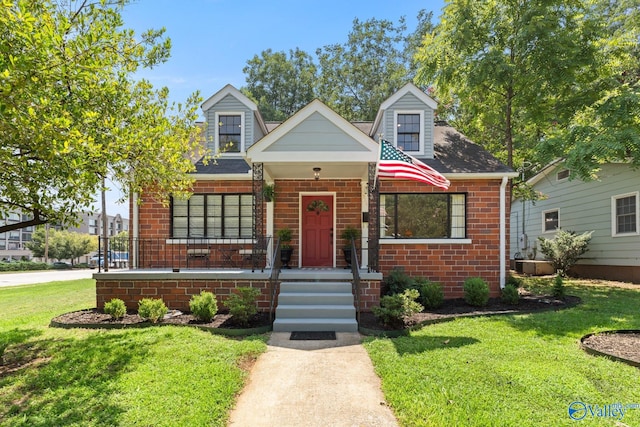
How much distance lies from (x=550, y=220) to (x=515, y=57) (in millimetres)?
8537

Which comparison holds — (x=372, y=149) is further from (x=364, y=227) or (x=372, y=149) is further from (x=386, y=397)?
(x=386, y=397)

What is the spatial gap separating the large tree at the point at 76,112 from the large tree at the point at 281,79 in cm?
2411

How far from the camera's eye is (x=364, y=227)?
401 inches

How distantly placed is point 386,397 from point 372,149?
5.27 meters

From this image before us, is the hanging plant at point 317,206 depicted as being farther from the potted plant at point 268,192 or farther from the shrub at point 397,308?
the shrub at point 397,308

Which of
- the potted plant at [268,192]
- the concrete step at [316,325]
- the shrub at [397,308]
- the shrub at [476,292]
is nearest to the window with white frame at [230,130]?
the potted plant at [268,192]

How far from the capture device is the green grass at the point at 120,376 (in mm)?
3656

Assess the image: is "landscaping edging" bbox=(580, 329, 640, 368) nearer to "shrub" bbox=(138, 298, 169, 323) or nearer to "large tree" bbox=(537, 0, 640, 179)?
"large tree" bbox=(537, 0, 640, 179)

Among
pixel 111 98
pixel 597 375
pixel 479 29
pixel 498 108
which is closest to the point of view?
pixel 597 375

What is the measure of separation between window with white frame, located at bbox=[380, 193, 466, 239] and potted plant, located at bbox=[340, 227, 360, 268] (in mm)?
691

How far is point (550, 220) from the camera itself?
16.9 meters

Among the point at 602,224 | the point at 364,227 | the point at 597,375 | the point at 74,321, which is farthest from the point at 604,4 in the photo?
the point at 74,321

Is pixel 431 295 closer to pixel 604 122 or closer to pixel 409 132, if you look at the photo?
pixel 409 132

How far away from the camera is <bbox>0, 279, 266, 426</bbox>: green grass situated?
366cm
